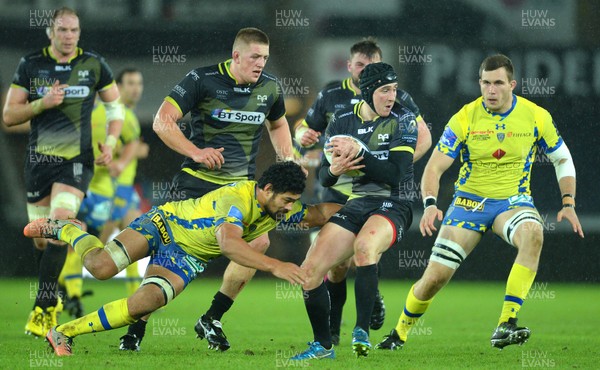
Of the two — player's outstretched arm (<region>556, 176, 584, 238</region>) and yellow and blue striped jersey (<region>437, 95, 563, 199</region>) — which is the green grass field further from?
yellow and blue striped jersey (<region>437, 95, 563, 199</region>)

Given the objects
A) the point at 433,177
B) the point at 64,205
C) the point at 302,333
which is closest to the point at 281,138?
the point at 433,177

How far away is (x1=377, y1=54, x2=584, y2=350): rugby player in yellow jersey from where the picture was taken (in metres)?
7.90

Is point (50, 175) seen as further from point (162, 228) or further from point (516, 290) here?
point (516, 290)

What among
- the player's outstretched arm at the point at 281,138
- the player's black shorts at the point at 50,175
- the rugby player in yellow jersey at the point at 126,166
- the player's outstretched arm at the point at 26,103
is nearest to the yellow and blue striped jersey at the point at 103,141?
the rugby player in yellow jersey at the point at 126,166

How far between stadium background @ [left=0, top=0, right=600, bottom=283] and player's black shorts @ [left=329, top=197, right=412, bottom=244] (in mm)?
6295

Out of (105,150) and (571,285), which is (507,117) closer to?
(105,150)

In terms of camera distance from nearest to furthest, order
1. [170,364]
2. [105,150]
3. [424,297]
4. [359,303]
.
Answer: [170,364] → [359,303] → [424,297] → [105,150]

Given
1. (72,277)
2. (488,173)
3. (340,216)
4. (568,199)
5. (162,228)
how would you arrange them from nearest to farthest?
1. (162,228)
2. (340,216)
3. (568,199)
4. (488,173)
5. (72,277)

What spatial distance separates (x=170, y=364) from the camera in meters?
6.69

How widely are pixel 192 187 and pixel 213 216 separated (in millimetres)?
913

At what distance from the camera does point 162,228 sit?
24.1 feet

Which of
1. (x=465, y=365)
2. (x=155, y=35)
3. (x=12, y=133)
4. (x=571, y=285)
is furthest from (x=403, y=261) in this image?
(x=465, y=365)

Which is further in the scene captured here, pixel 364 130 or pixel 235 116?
pixel 235 116

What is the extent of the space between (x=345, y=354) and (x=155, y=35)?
762 centimetres
